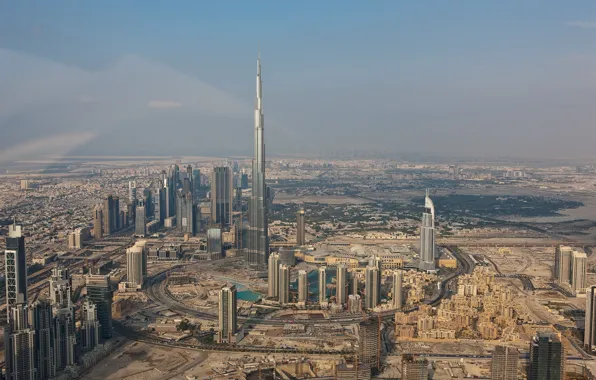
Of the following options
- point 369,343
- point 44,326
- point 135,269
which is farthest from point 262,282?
point 44,326

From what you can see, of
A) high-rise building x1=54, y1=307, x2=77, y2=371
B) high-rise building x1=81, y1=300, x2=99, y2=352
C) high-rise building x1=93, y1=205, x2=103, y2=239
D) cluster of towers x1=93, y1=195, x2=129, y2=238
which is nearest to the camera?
high-rise building x1=54, y1=307, x2=77, y2=371

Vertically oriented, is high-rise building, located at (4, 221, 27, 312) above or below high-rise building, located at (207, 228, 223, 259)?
above

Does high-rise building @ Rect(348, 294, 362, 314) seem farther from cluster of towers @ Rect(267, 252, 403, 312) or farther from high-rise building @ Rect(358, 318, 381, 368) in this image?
high-rise building @ Rect(358, 318, 381, 368)

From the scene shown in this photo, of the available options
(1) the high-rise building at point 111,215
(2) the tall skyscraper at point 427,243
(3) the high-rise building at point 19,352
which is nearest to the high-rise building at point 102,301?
(3) the high-rise building at point 19,352

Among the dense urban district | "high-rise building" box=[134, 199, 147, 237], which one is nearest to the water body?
the dense urban district

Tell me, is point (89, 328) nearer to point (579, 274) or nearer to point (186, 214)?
point (579, 274)

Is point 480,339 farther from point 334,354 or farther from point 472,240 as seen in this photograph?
point 472,240

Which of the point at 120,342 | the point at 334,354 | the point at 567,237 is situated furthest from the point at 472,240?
the point at 120,342

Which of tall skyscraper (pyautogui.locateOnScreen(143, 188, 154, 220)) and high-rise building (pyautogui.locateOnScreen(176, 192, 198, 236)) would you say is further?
tall skyscraper (pyautogui.locateOnScreen(143, 188, 154, 220))
